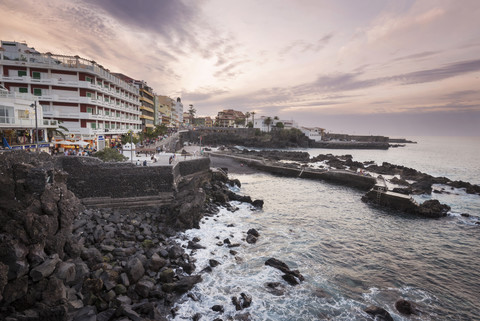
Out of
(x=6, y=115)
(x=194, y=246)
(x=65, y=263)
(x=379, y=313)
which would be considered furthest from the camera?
(x=6, y=115)

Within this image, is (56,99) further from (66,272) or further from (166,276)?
(166,276)

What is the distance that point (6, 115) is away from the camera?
21031mm

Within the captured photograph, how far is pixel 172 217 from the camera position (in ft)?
60.6

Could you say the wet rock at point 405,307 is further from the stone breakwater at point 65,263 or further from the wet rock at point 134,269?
the wet rock at point 134,269

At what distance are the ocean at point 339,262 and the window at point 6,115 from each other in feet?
64.8

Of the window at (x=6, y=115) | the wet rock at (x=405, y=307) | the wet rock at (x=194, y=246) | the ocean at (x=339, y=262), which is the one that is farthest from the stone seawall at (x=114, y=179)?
the wet rock at (x=405, y=307)

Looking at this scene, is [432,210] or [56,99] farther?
Result: [56,99]

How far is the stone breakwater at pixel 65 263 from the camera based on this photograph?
8.44 meters

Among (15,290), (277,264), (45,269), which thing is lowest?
(277,264)

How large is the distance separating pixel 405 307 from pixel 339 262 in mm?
4406

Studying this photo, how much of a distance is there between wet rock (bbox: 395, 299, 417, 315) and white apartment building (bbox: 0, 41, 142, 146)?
127 feet

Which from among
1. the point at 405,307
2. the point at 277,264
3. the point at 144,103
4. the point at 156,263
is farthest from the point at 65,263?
the point at 144,103

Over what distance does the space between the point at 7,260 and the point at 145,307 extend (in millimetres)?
5290

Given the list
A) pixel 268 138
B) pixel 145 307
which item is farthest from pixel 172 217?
pixel 268 138
